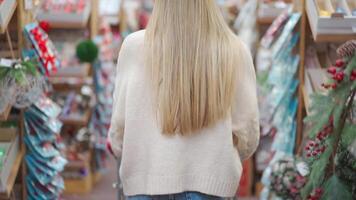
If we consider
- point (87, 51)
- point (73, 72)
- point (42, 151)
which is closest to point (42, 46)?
point (42, 151)

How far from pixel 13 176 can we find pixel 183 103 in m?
1.28

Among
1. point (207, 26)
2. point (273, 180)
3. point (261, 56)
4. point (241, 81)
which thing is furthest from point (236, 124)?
point (261, 56)

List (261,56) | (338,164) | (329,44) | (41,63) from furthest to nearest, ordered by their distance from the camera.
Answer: (261,56)
(329,44)
(41,63)
(338,164)

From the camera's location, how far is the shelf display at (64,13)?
19.6 ft

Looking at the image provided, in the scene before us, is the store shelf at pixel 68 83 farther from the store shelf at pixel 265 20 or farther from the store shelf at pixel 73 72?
the store shelf at pixel 265 20

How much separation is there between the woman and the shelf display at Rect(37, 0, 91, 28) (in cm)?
305

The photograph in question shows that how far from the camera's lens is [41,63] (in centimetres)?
416

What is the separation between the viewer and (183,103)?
291cm

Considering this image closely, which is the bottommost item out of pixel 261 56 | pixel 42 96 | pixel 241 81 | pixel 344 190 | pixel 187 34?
pixel 261 56

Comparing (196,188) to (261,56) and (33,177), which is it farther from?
(261,56)

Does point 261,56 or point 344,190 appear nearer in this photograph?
point 344,190

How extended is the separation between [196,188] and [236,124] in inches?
11.3

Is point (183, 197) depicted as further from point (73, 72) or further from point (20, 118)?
point (73, 72)

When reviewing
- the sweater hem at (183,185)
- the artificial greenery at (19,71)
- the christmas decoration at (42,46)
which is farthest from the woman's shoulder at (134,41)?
the christmas decoration at (42,46)
